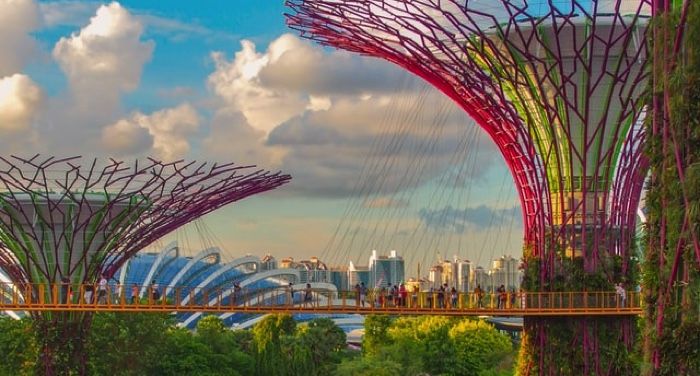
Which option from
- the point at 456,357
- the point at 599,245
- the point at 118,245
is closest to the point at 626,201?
the point at 599,245

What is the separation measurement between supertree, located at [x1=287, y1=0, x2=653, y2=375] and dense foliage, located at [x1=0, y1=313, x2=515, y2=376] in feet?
64.4

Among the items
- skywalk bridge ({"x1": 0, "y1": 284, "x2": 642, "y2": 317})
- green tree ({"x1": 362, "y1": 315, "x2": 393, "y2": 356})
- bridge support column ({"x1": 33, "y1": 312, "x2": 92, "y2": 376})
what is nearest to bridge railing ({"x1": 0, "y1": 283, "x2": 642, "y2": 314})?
skywalk bridge ({"x1": 0, "y1": 284, "x2": 642, "y2": 317})

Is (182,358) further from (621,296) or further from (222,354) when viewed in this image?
(621,296)

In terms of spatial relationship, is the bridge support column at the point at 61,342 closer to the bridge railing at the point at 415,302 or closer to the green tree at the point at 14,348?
the bridge railing at the point at 415,302

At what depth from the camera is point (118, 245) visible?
5131cm

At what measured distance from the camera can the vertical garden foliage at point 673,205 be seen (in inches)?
883

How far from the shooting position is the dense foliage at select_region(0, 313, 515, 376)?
6088cm

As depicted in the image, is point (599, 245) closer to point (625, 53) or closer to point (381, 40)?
point (625, 53)

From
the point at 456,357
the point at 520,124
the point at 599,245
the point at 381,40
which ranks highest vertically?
the point at 381,40

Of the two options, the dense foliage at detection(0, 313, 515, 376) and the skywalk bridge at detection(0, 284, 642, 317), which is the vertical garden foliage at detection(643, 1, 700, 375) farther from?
the dense foliage at detection(0, 313, 515, 376)

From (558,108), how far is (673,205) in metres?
22.0

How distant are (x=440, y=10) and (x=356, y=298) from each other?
10.7m

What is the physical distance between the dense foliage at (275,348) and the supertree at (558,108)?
19.6 metres

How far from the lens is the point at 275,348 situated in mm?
71125
